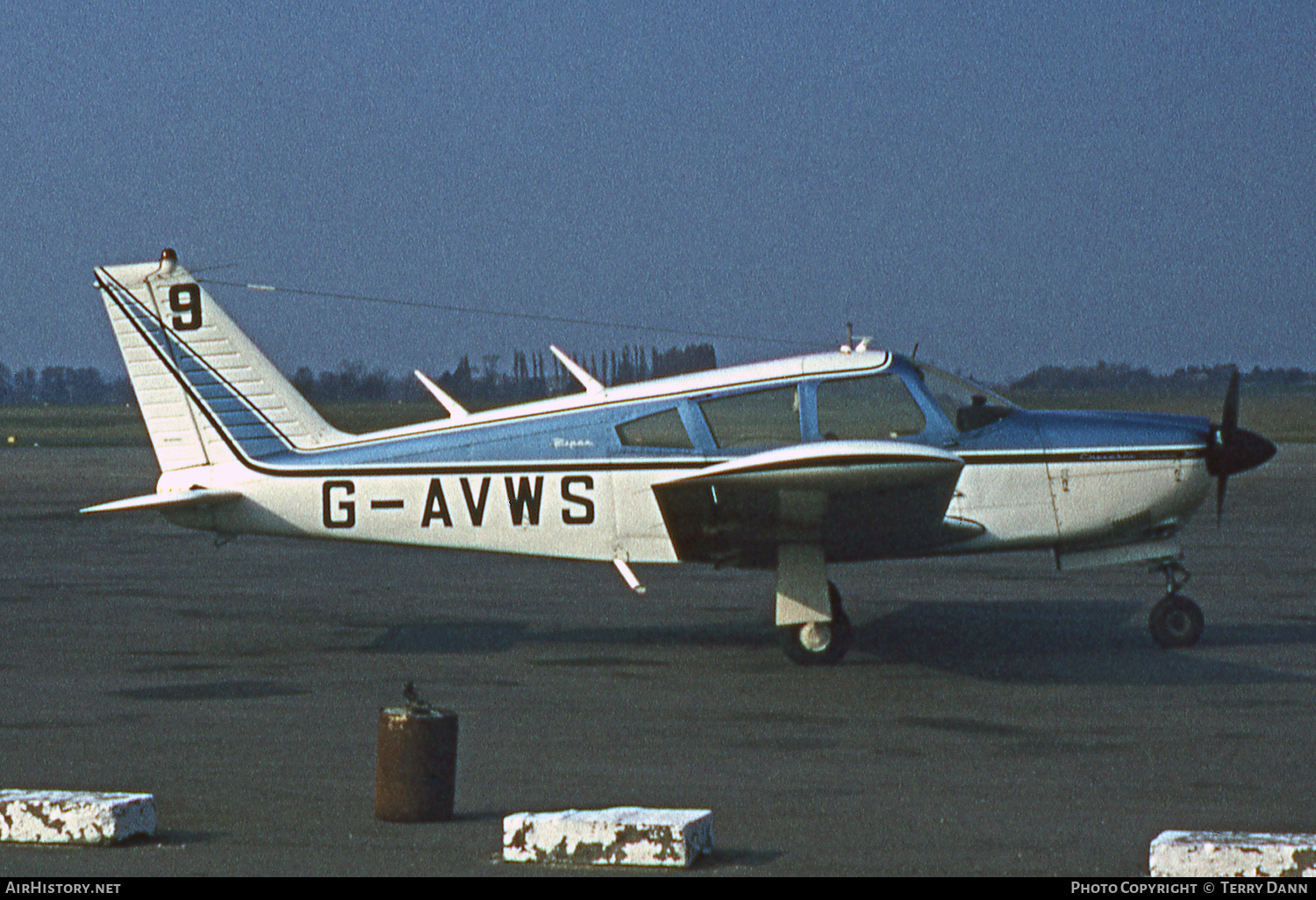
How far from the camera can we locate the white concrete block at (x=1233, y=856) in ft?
18.2

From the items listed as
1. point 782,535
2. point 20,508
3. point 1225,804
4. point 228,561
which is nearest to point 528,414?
point 782,535

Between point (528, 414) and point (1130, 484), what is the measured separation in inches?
183

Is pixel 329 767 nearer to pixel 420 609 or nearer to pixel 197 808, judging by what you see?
pixel 197 808

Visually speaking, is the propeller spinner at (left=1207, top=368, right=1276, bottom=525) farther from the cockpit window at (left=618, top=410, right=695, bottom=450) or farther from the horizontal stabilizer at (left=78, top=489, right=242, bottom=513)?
the horizontal stabilizer at (left=78, top=489, right=242, bottom=513)

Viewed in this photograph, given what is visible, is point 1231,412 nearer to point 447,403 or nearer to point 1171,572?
point 1171,572

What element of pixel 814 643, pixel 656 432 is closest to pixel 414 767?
pixel 814 643

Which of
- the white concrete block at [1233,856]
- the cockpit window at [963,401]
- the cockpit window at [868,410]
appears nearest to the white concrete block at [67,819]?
the white concrete block at [1233,856]

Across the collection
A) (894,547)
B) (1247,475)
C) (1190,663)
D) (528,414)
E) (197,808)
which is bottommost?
(197,808)

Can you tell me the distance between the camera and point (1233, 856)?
5.62 metres

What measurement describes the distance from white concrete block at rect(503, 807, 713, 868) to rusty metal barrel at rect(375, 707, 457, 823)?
77 cm

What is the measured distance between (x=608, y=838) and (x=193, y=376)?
780cm

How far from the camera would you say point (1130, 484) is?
1180 centimetres

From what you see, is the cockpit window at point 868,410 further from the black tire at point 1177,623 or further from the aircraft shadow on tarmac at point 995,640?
the black tire at point 1177,623

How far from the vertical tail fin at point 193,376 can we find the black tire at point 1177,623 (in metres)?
6.68
